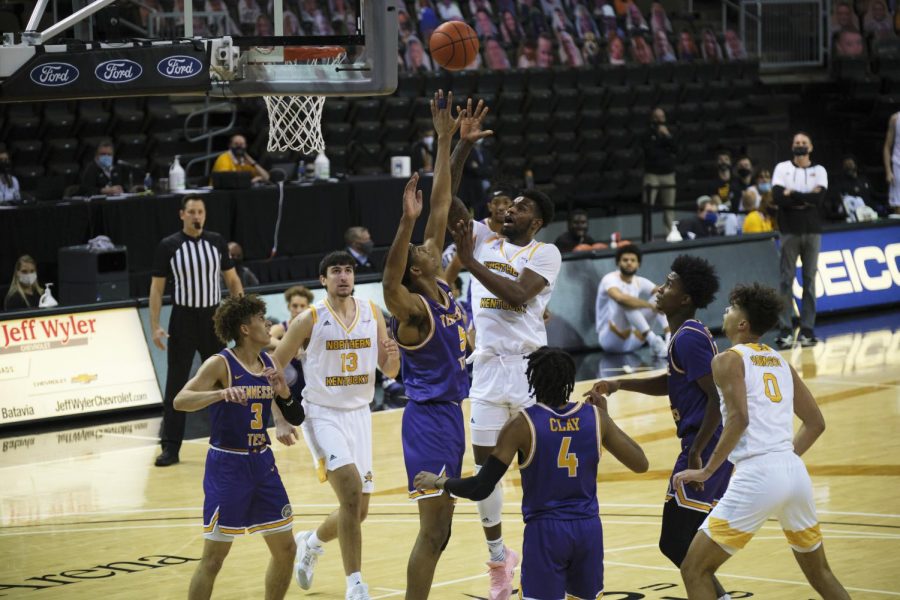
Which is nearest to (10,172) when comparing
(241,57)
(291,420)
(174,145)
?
(174,145)

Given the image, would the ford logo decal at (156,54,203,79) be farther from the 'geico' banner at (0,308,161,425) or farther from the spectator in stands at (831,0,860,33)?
the spectator in stands at (831,0,860,33)

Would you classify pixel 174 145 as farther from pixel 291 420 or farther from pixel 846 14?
pixel 846 14

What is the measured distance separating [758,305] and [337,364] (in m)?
2.43

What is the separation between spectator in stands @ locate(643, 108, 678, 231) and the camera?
22.4m

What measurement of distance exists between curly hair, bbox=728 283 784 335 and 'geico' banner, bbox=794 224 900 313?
12.4 meters

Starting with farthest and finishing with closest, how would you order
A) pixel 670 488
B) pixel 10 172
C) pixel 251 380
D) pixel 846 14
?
pixel 846 14
pixel 10 172
pixel 251 380
pixel 670 488

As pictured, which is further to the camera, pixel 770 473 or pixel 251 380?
pixel 251 380

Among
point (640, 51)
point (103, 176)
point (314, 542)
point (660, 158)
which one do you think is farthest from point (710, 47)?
point (314, 542)

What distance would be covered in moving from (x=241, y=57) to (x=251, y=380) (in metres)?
2.14

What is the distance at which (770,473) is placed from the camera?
247 inches

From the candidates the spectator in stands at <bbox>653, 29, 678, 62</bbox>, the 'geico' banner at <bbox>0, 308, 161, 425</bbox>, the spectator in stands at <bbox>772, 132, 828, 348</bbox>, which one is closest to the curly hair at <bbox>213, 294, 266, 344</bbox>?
the 'geico' banner at <bbox>0, 308, 161, 425</bbox>

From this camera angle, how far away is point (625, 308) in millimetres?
16047

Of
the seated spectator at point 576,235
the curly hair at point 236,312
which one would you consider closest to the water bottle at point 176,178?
the seated spectator at point 576,235

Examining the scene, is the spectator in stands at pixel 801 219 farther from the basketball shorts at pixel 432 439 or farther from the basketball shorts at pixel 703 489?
the basketball shorts at pixel 703 489
